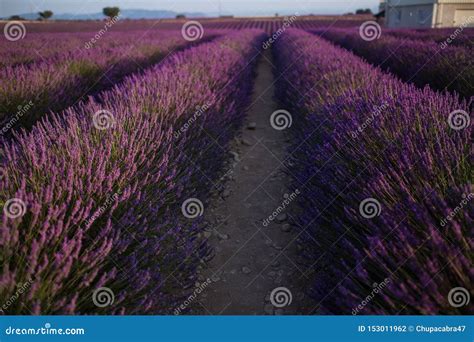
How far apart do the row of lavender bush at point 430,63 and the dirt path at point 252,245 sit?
214cm

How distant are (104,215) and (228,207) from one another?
64.8 inches

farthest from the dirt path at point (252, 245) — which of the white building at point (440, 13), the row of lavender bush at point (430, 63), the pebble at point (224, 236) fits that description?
the white building at point (440, 13)

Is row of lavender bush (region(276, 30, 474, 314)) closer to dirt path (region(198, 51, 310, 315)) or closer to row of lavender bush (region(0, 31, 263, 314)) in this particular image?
dirt path (region(198, 51, 310, 315))

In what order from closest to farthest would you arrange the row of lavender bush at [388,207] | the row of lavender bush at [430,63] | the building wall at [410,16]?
the row of lavender bush at [388,207] < the row of lavender bush at [430,63] < the building wall at [410,16]

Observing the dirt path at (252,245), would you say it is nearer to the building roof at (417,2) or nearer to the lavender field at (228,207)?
the lavender field at (228,207)

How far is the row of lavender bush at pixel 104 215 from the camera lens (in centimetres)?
140

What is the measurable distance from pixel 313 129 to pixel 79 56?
5.14m

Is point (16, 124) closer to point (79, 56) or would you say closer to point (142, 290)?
point (79, 56)

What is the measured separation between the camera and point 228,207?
3.43 m

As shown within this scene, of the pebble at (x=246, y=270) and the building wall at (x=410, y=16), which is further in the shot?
the building wall at (x=410, y=16)

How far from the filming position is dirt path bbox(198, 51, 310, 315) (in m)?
2.26

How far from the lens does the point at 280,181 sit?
3963 millimetres

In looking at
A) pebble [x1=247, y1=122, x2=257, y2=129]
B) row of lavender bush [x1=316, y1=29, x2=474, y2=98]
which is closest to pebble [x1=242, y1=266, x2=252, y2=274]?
row of lavender bush [x1=316, y1=29, x2=474, y2=98]

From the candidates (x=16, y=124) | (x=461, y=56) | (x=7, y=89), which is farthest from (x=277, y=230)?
(x=461, y=56)
